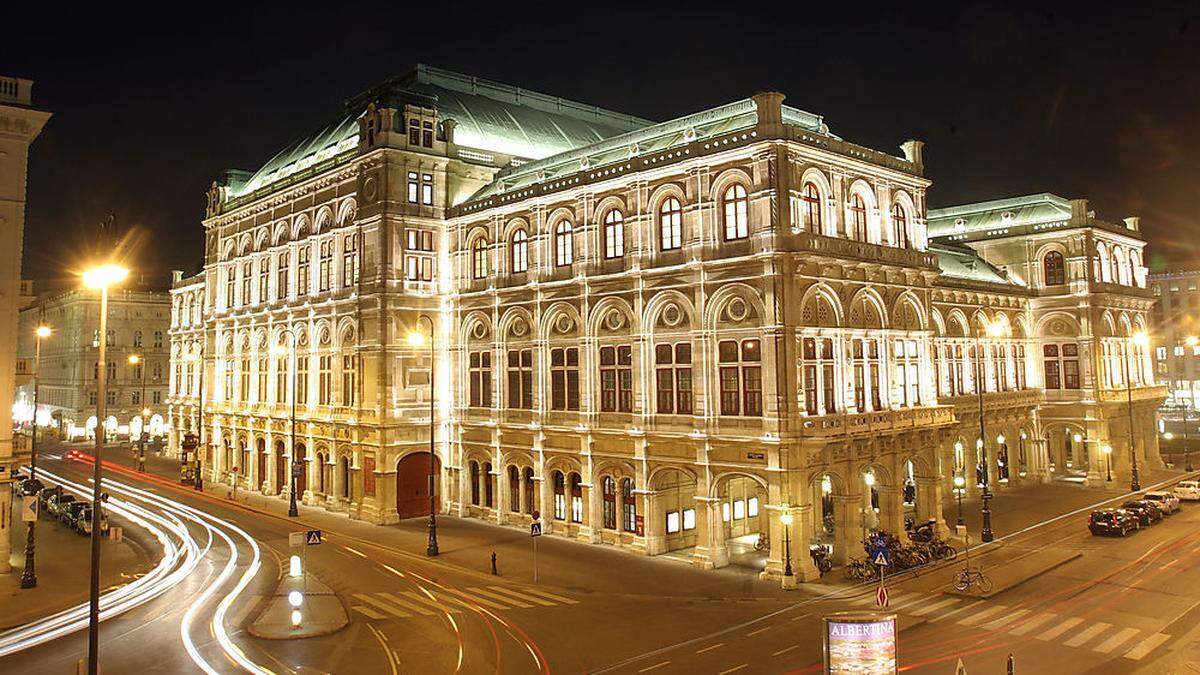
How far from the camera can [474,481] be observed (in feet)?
160

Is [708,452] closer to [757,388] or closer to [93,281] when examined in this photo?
[757,388]

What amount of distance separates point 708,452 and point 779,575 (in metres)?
6.08

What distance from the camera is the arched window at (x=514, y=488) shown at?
45969 mm

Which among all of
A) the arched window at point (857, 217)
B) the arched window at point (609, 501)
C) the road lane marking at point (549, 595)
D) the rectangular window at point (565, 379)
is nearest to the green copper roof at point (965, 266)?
the arched window at point (857, 217)

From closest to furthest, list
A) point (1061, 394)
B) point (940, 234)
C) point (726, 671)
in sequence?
1. point (726, 671)
2. point (1061, 394)
3. point (940, 234)

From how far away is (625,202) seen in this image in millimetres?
40562

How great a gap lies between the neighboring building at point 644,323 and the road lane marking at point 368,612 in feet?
46.4

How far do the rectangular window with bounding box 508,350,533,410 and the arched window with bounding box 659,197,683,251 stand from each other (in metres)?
11.1

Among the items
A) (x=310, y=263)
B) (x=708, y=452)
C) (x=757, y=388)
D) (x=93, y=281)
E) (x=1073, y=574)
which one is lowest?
(x=1073, y=574)

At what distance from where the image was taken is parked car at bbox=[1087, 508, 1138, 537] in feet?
132

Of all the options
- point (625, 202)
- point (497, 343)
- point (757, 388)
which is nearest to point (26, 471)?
point (497, 343)

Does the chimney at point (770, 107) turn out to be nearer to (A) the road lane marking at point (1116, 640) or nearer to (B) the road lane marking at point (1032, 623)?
(B) the road lane marking at point (1032, 623)

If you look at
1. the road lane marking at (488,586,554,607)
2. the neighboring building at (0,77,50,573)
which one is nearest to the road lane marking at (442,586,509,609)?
the road lane marking at (488,586,554,607)

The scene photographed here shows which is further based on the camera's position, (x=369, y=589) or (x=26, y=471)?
(x=26, y=471)
